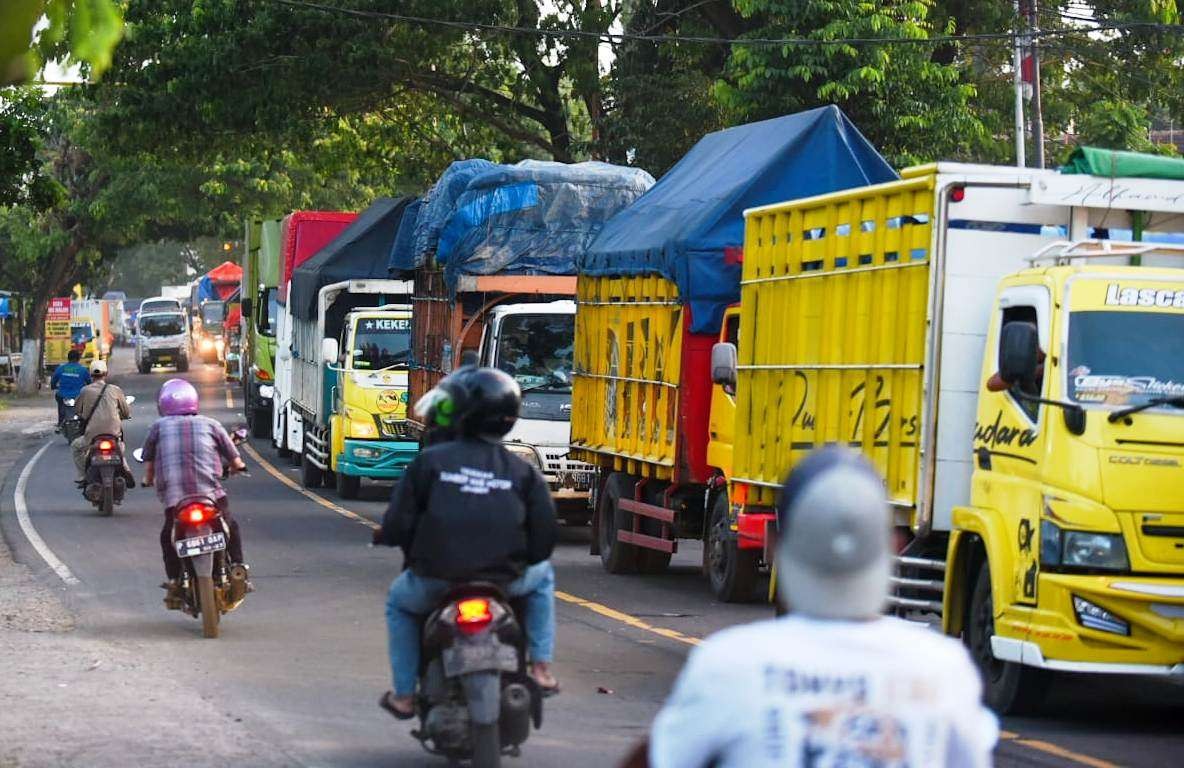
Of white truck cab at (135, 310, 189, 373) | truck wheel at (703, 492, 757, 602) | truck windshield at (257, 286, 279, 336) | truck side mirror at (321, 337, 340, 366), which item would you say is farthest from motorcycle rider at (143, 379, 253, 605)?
white truck cab at (135, 310, 189, 373)

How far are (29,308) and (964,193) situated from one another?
181ft

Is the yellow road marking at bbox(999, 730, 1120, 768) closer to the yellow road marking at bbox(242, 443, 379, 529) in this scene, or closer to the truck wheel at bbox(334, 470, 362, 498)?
the yellow road marking at bbox(242, 443, 379, 529)

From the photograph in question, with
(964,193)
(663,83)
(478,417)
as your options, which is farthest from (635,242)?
(663,83)

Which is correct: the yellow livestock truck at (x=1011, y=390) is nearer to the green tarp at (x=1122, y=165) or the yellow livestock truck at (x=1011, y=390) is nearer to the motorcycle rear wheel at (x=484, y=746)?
the green tarp at (x=1122, y=165)

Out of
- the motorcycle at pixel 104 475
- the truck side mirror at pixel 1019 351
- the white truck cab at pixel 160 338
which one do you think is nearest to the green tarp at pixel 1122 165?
the truck side mirror at pixel 1019 351

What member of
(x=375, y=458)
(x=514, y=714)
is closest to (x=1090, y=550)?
(x=514, y=714)

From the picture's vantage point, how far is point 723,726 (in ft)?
10.9

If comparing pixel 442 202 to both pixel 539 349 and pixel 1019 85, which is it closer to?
pixel 539 349

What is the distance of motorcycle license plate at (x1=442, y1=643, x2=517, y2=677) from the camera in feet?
23.8

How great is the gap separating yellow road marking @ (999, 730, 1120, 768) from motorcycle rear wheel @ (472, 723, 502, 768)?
279cm

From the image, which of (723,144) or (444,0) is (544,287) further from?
(444,0)

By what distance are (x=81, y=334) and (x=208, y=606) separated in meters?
60.1

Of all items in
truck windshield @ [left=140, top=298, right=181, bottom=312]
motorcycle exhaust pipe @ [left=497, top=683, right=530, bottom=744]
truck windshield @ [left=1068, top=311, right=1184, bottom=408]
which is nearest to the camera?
motorcycle exhaust pipe @ [left=497, top=683, right=530, bottom=744]

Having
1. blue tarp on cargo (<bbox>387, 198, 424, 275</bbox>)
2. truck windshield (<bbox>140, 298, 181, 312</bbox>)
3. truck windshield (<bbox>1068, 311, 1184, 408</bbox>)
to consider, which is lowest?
truck windshield (<bbox>1068, 311, 1184, 408</bbox>)
